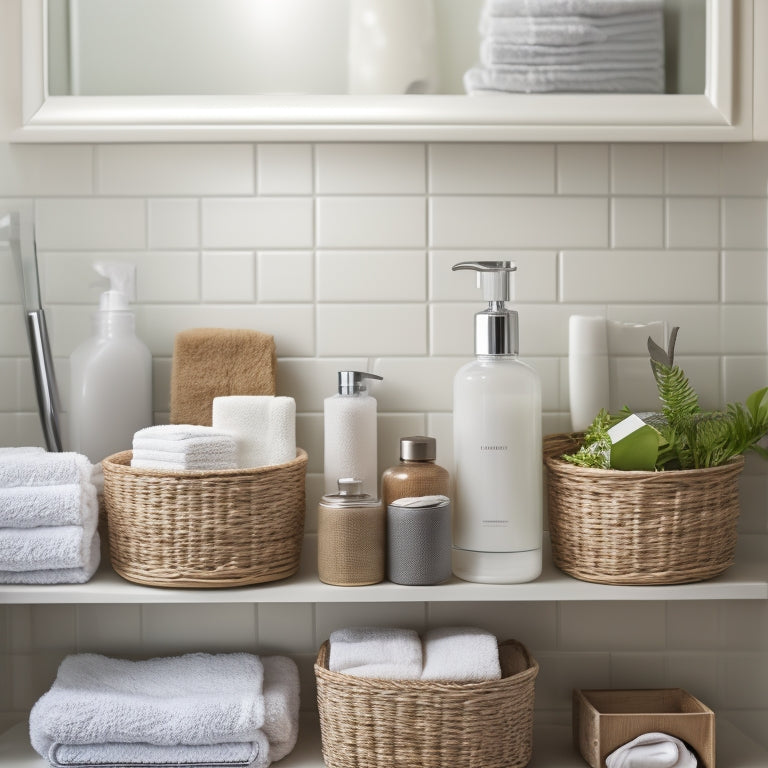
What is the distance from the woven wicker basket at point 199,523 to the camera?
0.81 meters

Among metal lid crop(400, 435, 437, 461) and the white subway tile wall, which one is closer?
metal lid crop(400, 435, 437, 461)

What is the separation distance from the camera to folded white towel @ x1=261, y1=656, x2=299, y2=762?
33.1 inches

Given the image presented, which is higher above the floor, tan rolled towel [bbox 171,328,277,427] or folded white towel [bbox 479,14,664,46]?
folded white towel [bbox 479,14,664,46]

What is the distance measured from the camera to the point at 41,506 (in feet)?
2.69

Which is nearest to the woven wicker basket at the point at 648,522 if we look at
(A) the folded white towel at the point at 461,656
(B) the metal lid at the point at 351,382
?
(A) the folded white towel at the point at 461,656

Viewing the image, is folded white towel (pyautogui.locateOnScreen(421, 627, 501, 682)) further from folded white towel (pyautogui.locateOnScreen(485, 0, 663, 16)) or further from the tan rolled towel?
folded white towel (pyautogui.locateOnScreen(485, 0, 663, 16))

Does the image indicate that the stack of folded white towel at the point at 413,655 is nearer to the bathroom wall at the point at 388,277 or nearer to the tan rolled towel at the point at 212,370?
the bathroom wall at the point at 388,277

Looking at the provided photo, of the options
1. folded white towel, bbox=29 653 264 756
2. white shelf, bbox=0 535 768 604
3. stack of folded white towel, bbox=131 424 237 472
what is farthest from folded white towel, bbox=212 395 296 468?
folded white towel, bbox=29 653 264 756

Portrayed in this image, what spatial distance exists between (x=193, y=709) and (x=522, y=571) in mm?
359

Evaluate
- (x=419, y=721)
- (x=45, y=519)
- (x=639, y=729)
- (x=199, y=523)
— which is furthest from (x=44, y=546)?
(x=639, y=729)

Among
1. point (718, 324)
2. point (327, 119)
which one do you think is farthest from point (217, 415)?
point (718, 324)

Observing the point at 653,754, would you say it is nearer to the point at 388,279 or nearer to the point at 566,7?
the point at 388,279

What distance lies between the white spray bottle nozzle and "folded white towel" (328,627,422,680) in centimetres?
45

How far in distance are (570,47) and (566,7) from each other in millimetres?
42
